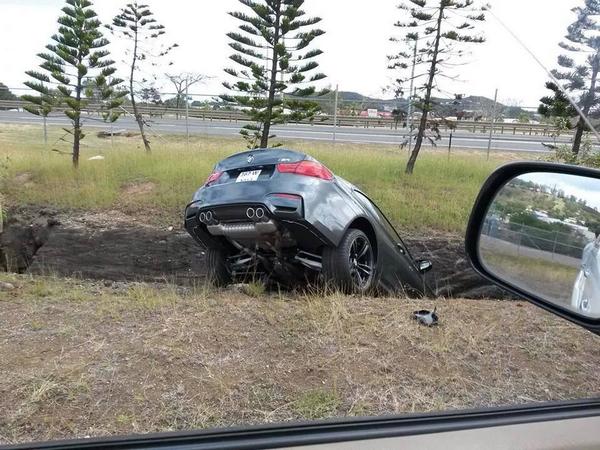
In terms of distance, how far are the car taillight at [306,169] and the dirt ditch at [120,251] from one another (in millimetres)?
3025

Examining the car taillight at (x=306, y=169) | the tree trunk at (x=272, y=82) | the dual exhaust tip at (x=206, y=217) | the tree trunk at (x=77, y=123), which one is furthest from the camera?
the tree trunk at (x=77, y=123)

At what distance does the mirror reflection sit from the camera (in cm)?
165

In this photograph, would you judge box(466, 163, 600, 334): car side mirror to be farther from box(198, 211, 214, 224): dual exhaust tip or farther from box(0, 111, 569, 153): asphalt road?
box(0, 111, 569, 153): asphalt road

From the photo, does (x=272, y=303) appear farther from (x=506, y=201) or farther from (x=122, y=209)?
(x=122, y=209)

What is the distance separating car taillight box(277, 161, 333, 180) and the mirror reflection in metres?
2.54

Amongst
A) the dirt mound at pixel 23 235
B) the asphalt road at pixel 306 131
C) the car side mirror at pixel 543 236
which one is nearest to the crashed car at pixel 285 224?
the car side mirror at pixel 543 236

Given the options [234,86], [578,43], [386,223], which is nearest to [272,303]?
[386,223]

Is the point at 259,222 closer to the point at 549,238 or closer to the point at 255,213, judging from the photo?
the point at 255,213

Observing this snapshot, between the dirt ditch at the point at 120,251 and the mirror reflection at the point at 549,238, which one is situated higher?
the mirror reflection at the point at 549,238

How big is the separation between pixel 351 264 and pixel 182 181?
6742mm

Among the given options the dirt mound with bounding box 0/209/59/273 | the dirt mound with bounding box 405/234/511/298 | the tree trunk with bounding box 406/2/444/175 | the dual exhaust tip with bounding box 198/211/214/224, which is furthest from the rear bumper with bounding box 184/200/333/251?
the tree trunk with bounding box 406/2/444/175

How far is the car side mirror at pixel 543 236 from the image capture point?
1649 mm

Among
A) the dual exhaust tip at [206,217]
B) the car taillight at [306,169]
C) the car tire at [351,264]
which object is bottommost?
the car tire at [351,264]

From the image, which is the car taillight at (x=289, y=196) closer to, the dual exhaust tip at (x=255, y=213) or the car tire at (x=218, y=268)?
the dual exhaust tip at (x=255, y=213)
